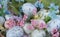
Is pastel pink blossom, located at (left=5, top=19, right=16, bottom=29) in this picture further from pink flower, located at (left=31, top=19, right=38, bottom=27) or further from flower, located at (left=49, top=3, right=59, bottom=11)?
flower, located at (left=49, top=3, right=59, bottom=11)

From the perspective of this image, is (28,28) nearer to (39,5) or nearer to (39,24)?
(39,24)

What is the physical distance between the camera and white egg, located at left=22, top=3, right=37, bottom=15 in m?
0.89

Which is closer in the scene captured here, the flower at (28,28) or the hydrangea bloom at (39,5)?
the flower at (28,28)

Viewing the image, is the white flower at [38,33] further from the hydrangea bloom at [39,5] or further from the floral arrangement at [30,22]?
the hydrangea bloom at [39,5]

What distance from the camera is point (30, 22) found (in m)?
0.86

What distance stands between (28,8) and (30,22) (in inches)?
2.9

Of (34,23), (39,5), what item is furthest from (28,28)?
(39,5)

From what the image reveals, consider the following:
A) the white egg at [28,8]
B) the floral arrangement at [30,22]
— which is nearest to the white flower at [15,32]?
the floral arrangement at [30,22]

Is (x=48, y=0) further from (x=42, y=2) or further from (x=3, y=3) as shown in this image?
(x=3, y=3)

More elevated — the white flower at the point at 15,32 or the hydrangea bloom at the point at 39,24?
the hydrangea bloom at the point at 39,24

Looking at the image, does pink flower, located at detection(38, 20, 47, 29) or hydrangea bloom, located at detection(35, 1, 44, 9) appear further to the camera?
hydrangea bloom, located at detection(35, 1, 44, 9)

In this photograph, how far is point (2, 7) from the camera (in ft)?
2.96

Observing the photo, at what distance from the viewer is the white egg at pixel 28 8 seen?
0.89 meters

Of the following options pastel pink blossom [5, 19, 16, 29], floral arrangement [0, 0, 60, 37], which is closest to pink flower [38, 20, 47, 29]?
floral arrangement [0, 0, 60, 37]
